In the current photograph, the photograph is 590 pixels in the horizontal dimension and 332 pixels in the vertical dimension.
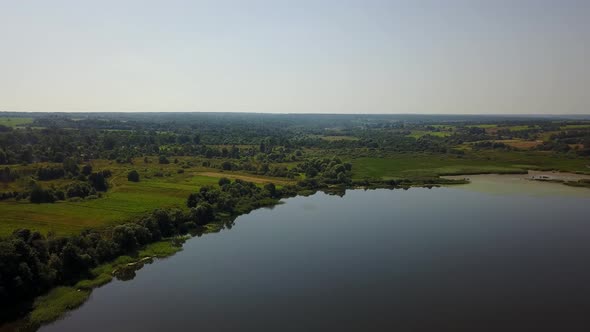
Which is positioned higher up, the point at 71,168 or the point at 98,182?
the point at 71,168

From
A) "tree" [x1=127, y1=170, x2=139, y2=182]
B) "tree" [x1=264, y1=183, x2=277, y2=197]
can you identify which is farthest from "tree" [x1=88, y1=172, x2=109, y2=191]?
"tree" [x1=264, y1=183, x2=277, y2=197]

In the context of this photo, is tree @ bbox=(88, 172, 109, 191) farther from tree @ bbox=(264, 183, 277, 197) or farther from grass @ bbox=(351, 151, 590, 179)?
grass @ bbox=(351, 151, 590, 179)

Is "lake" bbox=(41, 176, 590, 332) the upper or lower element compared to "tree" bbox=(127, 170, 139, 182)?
lower

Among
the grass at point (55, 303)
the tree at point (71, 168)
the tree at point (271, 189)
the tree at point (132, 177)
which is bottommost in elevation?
the grass at point (55, 303)

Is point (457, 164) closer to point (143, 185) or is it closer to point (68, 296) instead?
point (143, 185)

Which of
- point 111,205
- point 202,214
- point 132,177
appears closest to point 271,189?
point 202,214

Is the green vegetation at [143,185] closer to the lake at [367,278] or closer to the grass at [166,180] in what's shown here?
the grass at [166,180]

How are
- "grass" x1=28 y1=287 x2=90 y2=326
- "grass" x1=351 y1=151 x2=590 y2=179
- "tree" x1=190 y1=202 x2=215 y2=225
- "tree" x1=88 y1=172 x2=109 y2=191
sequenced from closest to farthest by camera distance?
"grass" x1=28 y1=287 x2=90 y2=326 → "tree" x1=190 y1=202 x2=215 y2=225 → "tree" x1=88 y1=172 x2=109 y2=191 → "grass" x1=351 y1=151 x2=590 y2=179

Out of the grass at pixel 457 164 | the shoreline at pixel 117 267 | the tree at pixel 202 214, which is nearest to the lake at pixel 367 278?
the shoreline at pixel 117 267

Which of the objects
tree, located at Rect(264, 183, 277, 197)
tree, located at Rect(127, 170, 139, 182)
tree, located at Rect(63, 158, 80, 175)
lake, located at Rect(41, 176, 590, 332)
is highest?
tree, located at Rect(63, 158, 80, 175)
